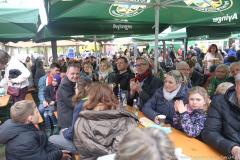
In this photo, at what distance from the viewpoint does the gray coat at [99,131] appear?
2.98 meters

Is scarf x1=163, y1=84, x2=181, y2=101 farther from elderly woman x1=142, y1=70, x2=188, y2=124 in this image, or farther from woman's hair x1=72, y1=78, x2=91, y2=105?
woman's hair x1=72, y1=78, x2=91, y2=105

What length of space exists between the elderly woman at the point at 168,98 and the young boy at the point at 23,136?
4.60 feet

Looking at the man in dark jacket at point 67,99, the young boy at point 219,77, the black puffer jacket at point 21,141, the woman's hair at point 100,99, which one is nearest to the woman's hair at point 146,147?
the woman's hair at point 100,99

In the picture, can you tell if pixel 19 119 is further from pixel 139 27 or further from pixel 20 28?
pixel 139 27

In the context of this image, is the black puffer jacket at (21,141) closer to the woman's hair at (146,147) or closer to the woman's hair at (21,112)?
the woman's hair at (21,112)

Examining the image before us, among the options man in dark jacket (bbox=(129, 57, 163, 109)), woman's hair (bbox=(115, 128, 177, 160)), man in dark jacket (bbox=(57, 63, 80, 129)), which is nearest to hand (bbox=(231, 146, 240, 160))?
woman's hair (bbox=(115, 128, 177, 160))

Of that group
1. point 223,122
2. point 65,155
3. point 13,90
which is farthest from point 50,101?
point 223,122

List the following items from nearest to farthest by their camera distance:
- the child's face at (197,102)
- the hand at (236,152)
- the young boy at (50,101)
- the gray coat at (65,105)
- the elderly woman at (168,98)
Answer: the hand at (236,152), the child's face at (197,102), the elderly woman at (168,98), the gray coat at (65,105), the young boy at (50,101)

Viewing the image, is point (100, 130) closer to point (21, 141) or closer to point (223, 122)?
point (21, 141)

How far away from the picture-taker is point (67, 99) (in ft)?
14.9

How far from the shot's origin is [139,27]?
6.61m

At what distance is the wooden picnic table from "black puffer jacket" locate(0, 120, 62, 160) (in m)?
1.30

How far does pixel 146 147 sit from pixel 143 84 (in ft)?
12.9

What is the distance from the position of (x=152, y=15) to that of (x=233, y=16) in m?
1.61
